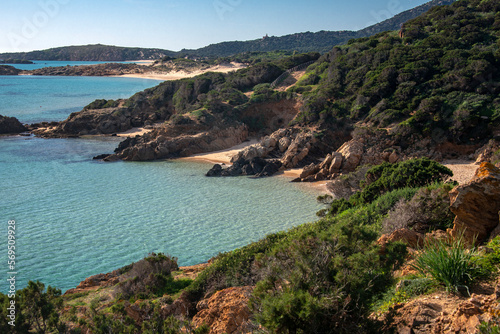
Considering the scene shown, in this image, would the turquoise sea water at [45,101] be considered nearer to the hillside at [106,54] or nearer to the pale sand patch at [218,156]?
the pale sand patch at [218,156]

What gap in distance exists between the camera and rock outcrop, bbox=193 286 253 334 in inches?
253

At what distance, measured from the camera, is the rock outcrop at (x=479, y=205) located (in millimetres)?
6738

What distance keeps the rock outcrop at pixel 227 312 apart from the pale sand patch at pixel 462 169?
1622 centimetres

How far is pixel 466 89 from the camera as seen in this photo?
2597 cm

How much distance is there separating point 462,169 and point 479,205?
16591 mm

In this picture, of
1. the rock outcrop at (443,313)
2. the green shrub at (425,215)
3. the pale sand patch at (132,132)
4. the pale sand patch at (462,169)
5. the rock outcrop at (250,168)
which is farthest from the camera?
the pale sand patch at (132,132)

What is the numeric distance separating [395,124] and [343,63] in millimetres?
12945

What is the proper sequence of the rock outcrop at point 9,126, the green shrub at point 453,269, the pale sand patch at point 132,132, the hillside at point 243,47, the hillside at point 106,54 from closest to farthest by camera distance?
the green shrub at point 453,269
the pale sand patch at point 132,132
the rock outcrop at point 9,126
the hillside at point 243,47
the hillside at point 106,54

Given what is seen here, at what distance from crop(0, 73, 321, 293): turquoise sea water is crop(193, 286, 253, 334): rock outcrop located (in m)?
6.46

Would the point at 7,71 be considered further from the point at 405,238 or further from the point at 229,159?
the point at 405,238

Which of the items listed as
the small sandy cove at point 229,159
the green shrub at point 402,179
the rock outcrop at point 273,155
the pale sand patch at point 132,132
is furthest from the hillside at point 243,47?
the green shrub at point 402,179

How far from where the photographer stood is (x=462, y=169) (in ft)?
69.7

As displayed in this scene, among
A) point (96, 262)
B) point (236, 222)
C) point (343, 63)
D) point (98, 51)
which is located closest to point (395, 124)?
point (343, 63)

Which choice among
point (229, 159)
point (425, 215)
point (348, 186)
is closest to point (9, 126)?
point (229, 159)
